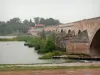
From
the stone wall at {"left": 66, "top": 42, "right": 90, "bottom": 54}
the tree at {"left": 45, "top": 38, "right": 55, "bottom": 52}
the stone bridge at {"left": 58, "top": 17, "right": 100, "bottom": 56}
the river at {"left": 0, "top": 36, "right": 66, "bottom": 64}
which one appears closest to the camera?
the river at {"left": 0, "top": 36, "right": 66, "bottom": 64}

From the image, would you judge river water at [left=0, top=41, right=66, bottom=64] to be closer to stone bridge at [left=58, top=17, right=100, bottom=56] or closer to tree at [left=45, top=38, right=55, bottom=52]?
tree at [left=45, top=38, right=55, bottom=52]

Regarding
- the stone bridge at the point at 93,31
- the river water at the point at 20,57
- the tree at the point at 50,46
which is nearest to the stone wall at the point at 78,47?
the stone bridge at the point at 93,31

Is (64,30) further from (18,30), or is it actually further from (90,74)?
(18,30)

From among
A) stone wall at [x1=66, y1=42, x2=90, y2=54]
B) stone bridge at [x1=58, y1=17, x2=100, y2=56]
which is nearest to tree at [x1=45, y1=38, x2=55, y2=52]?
stone wall at [x1=66, y1=42, x2=90, y2=54]

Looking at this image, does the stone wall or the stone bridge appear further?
the stone wall

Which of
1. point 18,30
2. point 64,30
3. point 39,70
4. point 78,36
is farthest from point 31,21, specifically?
point 39,70

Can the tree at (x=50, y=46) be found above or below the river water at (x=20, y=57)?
above

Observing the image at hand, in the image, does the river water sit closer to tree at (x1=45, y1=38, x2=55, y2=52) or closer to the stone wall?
tree at (x1=45, y1=38, x2=55, y2=52)

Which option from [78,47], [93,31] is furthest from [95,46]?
[93,31]

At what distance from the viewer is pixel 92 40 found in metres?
30.5

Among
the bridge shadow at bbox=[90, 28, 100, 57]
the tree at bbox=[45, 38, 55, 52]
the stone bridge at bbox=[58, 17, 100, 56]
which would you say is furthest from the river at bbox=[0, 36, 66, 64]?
the bridge shadow at bbox=[90, 28, 100, 57]

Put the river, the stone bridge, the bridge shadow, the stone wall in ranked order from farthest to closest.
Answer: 1. the stone wall
2. the bridge shadow
3. the stone bridge
4. the river

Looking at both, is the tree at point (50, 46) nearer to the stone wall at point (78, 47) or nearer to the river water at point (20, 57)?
the river water at point (20, 57)

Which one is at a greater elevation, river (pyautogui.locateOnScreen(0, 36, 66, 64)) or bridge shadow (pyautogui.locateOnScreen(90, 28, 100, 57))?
bridge shadow (pyautogui.locateOnScreen(90, 28, 100, 57))
